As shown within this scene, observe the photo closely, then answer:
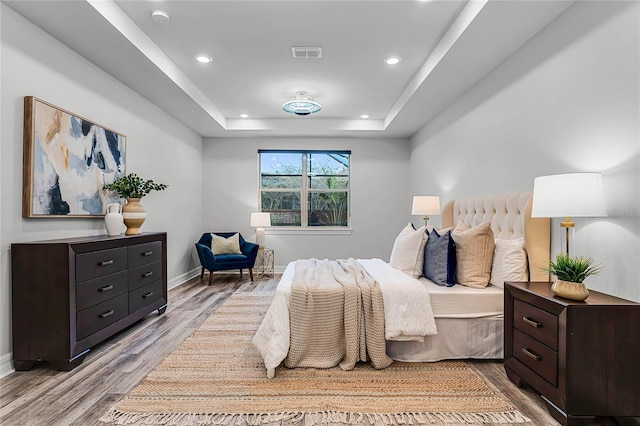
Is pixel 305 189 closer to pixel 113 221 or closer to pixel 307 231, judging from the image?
pixel 307 231

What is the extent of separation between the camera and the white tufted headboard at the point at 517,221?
2.37m

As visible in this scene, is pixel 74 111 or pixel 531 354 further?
pixel 74 111

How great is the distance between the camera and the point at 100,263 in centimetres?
259

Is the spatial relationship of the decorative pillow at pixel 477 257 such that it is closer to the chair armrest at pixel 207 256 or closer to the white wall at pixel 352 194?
the white wall at pixel 352 194

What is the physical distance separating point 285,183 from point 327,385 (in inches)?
178

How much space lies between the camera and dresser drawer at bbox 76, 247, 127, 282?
7.80ft

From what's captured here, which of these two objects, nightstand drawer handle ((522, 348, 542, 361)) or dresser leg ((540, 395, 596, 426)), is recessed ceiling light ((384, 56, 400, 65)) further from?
dresser leg ((540, 395, 596, 426))

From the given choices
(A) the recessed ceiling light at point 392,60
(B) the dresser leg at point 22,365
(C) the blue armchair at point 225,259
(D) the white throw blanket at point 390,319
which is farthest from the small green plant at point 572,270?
(C) the blue armchair at point 225,259

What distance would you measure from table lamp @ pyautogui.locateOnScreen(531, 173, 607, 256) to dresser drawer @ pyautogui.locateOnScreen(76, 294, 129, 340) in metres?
3.16

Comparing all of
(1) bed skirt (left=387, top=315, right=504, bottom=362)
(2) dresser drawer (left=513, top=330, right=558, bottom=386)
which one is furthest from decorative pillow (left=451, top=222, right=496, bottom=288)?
(2) dresser drawer (left=513, top=330, right=558, bottom=386)

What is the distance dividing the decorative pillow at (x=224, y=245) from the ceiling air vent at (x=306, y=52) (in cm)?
322

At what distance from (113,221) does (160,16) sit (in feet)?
5.87

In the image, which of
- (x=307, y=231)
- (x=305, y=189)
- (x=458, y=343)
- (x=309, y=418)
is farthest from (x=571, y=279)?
(x=305, y=189)

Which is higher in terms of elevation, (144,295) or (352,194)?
(352,194)
